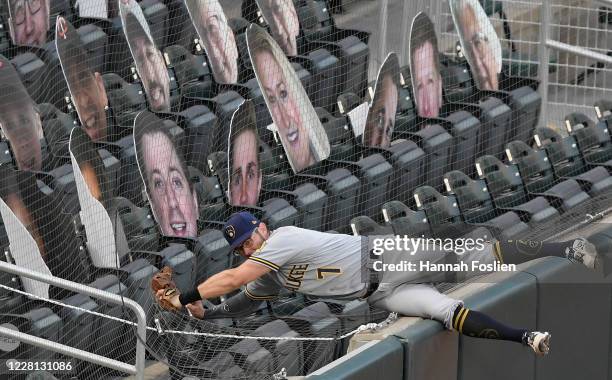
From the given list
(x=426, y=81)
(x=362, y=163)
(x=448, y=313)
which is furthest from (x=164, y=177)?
(x=426, y=81)

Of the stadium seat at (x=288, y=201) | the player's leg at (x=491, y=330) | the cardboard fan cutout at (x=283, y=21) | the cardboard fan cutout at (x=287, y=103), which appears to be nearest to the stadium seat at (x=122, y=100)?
the stadium seat at (x=288, y=201)

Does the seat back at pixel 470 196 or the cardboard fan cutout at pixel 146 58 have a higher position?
the cardboard fan cutout at pixel 146 58

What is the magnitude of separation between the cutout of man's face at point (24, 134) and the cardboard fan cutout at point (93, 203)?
0.22 metres

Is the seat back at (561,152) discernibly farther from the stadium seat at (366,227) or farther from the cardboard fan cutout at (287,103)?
the stadium seat at (366,227)

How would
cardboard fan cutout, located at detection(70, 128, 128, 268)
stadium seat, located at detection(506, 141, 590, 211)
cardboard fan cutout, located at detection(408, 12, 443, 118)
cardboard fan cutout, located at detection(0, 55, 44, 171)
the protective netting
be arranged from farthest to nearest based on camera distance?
cardboard fan cutout, located at detection(408, 12, 443, 118), stadium seat, located at detection(506, 141, 590, 211), cardboard fan cutout, located at detection(0, 55, 44, 171), cardboard fan cutout, located at detection(70, 128, 128, 268), the protective netting

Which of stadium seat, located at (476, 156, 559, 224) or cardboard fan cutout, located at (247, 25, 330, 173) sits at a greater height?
cardboard fan cutout, located at (247, 25, 330, 173)

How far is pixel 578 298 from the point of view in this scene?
263 inches

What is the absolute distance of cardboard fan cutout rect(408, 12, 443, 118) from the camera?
9.05 meters

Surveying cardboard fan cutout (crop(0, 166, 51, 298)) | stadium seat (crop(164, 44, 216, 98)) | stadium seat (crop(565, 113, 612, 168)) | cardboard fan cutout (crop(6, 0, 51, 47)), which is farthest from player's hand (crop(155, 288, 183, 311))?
stadium seat (crop(565, 113, 612, 168))

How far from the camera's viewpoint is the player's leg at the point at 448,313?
5.66 metres

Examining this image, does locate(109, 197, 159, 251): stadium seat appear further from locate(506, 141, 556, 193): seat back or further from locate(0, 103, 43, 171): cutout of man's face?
locate(506, 141, 556, 193): seat back

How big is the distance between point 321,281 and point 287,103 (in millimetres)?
2456

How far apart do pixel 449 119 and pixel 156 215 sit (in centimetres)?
234

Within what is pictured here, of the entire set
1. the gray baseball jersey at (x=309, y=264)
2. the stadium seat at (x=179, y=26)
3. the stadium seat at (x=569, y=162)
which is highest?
the stadium seat at (x=179, y=26)
